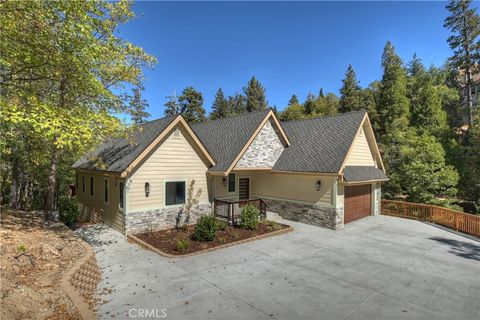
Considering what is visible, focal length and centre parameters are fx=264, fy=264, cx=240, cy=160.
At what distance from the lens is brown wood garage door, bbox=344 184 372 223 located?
49.5ft

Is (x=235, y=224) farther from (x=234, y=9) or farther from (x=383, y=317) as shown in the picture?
(x=234, y=9)

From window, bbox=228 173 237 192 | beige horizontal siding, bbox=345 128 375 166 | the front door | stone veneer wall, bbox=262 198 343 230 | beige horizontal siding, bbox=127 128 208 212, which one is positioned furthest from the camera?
the front door

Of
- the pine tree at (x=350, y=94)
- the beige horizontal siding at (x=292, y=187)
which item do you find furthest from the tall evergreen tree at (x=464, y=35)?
the beige horizontal siding at (x=292, y=187)

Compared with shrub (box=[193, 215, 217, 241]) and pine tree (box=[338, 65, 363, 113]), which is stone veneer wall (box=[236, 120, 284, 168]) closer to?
shrub (box=[193, 215, 217, 241])

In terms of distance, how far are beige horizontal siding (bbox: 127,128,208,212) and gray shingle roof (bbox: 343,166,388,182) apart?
7.64m

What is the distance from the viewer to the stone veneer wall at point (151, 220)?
11.5 metres

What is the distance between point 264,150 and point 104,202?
929cm

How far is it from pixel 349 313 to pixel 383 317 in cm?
69

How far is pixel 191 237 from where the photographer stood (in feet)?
36.5

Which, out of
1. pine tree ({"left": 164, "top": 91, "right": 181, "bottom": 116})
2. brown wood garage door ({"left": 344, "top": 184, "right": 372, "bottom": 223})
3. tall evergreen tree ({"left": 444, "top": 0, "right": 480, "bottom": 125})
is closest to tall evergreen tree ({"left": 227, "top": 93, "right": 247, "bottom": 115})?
pine tree ({"left": 164, "top": 91, "right": 181, "bottom": 116})

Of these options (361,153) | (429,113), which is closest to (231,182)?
(361,153)

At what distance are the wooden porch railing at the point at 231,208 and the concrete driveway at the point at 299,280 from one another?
2566mm

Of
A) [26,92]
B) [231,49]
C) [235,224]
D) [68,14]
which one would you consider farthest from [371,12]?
[26,92]

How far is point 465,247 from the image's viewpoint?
36.2ft
